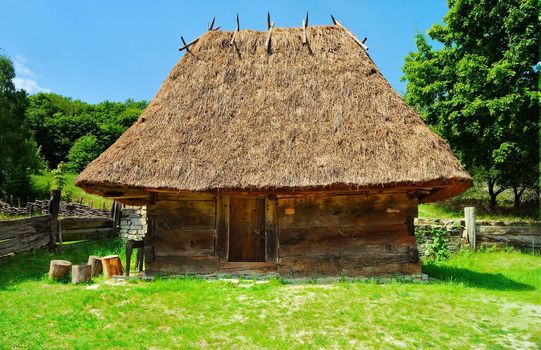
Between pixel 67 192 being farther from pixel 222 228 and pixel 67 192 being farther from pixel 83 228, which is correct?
pixel 222 228

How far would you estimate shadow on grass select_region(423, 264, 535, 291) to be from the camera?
907cm

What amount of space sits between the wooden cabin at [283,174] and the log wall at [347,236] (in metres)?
0.02

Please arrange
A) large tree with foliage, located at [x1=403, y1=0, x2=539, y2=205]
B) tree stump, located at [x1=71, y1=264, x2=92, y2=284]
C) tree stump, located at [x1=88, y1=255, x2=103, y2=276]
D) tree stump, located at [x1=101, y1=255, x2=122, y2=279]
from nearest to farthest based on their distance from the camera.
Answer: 1. tree stump, located at [x1=71, y1=264, x2=92, y2=284]
2. tree stump, located at [x1=101, y1=255, x2=122, y2=279]
3. tree stump, located at [x1=88, y1=255, x2=103, y2=276]
4. large tree with foliage, located at [x1=403, y1=0, x2=539, y2=205]

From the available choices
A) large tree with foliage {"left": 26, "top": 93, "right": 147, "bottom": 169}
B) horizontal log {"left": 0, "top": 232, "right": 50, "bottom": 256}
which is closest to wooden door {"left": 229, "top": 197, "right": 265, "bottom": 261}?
horizontal log {"left": 0, "top": 232, "right": 50, "bottom": 256}

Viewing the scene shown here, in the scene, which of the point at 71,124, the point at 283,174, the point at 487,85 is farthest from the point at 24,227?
the point at 71,124

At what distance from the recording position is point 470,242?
44.7 feet

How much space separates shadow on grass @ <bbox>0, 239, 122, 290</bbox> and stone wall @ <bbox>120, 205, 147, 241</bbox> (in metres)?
1.09

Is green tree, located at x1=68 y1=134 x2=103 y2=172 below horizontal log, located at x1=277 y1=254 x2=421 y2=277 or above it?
above

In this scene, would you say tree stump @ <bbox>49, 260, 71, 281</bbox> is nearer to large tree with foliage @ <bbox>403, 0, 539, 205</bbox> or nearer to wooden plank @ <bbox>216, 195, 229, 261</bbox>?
wooden plank @ <bbox>216, 195, 229, 261</bbox>

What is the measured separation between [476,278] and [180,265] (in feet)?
23.4

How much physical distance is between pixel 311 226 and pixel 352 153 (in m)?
1.90

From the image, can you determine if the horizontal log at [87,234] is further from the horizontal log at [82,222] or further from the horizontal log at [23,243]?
the horizontal log at [23,243]

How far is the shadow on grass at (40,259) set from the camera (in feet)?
31.1

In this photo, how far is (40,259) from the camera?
11.4 meters
